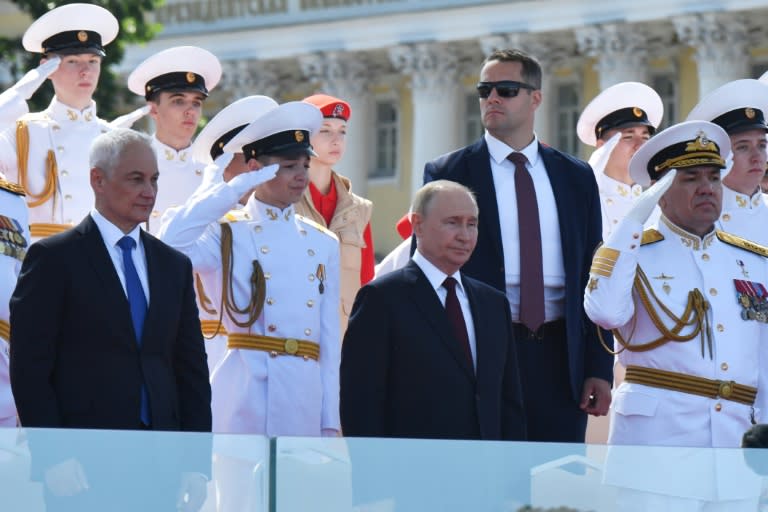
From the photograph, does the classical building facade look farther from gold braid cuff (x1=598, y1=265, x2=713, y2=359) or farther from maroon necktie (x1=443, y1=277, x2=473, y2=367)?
maroon necktie (x1=443, y1=277, x2=473, y2=367)

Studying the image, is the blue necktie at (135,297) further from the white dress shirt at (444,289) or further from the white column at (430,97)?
the white column at (430,97)

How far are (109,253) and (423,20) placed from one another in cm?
4057

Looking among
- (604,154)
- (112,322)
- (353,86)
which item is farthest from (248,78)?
(112,322)

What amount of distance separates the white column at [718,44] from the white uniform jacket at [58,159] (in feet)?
105

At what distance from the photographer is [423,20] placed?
1909 inches

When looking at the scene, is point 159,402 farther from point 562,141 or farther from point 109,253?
point 562,141

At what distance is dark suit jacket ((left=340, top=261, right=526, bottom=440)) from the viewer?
8523 mm

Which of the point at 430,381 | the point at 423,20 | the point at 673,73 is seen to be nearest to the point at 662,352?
the point at 430,381

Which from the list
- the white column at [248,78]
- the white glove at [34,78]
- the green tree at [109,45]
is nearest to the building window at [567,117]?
the white column at [248,78]

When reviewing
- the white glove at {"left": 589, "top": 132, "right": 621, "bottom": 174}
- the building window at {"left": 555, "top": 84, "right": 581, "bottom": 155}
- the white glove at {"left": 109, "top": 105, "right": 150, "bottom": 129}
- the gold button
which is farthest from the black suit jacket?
the building window at {"left": 555, "top": 84, "right": 581, "bottom": 155}

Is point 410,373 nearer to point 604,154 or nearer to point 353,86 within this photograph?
point 604,154

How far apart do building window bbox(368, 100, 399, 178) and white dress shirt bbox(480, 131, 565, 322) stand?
4038cm

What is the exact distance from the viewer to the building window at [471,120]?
47.9m

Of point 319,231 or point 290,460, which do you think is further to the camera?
point 319,231
